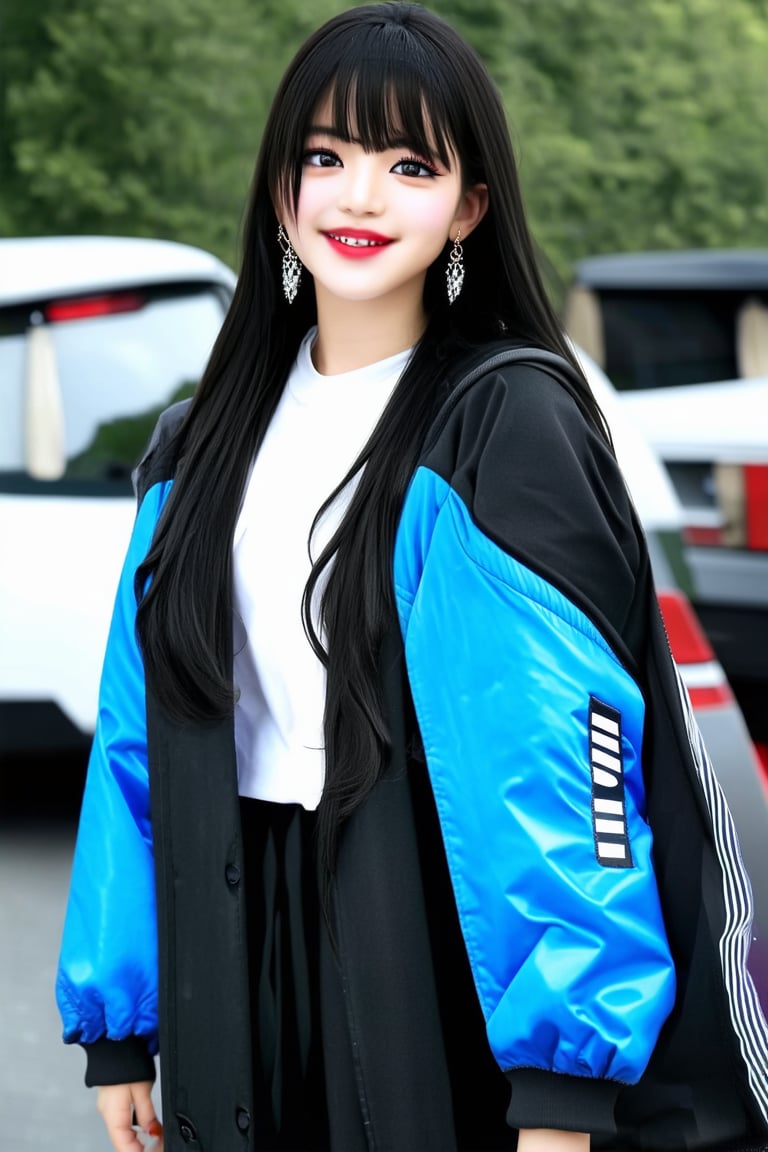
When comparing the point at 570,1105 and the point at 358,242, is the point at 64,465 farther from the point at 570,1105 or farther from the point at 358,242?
the point at 570,1105

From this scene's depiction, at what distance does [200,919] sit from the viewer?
179 centimetres

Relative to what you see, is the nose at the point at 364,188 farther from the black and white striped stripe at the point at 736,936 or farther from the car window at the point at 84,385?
the car window at the point at 84,385

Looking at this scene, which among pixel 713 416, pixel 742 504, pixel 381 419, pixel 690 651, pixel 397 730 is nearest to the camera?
pixel 397 730

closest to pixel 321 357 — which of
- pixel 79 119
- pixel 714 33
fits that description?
pixel 79 119

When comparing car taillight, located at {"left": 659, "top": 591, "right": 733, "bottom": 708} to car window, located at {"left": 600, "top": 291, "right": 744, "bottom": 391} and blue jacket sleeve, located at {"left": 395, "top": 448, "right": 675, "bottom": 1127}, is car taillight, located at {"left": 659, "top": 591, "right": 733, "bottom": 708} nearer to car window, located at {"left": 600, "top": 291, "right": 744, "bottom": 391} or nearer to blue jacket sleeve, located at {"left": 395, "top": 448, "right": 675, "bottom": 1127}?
blue jacket sleeve, located at {"left": 395, "top": 448, "right": 675, "bottom": 1127}

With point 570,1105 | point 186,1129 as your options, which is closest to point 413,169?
point 570,1105

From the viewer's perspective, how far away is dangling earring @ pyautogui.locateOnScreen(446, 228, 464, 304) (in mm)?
1812

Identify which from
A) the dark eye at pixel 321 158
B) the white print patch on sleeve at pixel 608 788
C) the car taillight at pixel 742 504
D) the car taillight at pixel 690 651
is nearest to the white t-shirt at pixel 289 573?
the dark eye at pixel 321 158

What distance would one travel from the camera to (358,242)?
1.78m

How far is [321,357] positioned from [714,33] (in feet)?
49.9

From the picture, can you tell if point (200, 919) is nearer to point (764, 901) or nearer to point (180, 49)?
point (764, 901)

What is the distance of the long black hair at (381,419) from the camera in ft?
5.50

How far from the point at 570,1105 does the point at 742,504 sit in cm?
412

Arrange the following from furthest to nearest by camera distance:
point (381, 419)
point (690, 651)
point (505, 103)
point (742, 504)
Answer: point (505, 103)
point (742, 504)
point (690, 651)
point (381, 419)
